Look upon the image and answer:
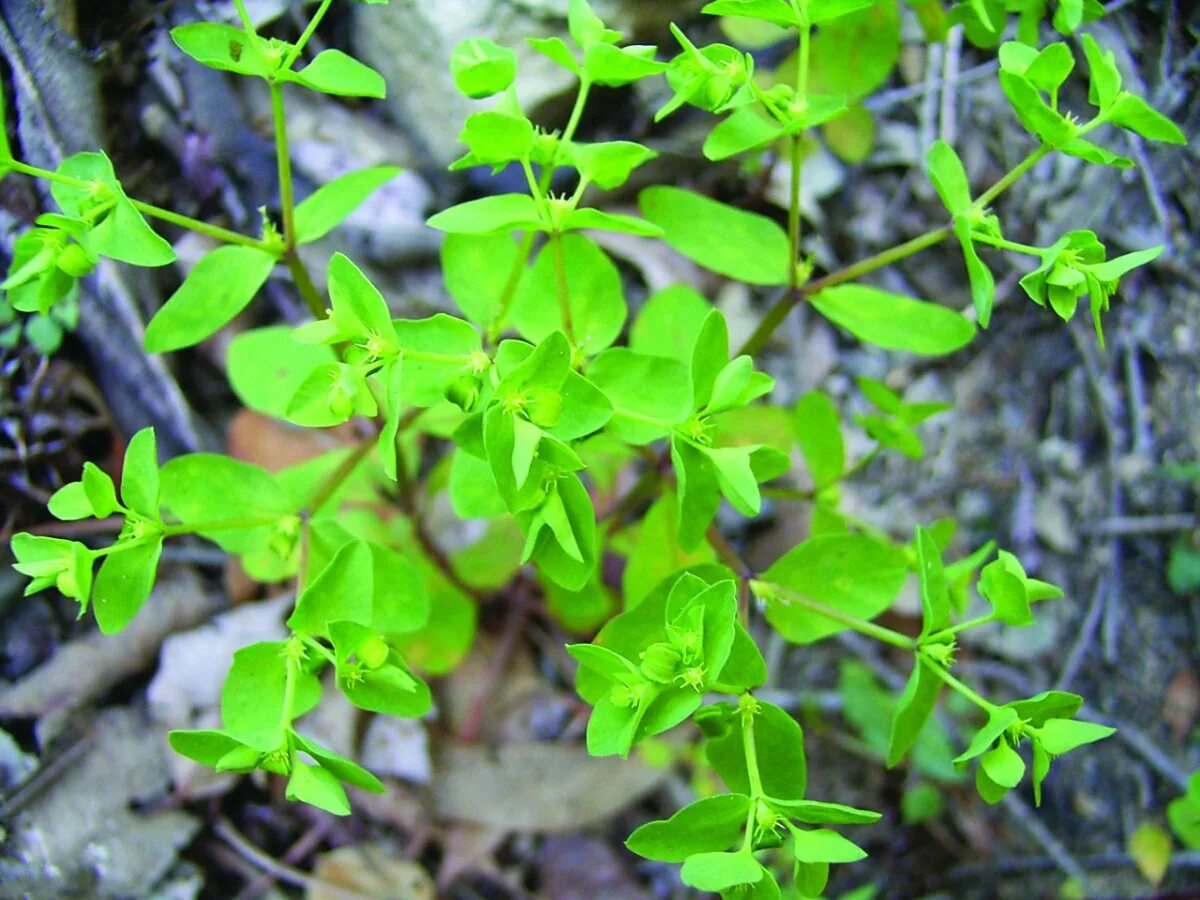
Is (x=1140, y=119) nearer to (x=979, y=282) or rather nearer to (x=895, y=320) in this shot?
(x=979, y=282)

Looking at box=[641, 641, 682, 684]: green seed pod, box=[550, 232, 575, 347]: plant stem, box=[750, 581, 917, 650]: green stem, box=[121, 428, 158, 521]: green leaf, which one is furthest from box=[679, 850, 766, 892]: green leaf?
box=[121, 428, 158, 521]: green leaf

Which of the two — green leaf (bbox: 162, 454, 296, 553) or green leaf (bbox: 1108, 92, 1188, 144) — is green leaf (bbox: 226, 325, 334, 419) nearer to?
green leaf (bbox: 162, 454, 296, 553)

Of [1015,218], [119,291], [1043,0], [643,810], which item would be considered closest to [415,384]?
[119,291]

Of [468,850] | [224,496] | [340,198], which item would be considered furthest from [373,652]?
[468,850]

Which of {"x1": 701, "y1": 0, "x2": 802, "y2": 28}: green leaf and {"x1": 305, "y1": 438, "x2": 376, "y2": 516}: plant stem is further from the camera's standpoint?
{"x1": 305, "y1": 438, "x2": 376, "y2": 516}: plant stem

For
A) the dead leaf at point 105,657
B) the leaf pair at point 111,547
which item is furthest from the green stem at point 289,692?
the dead leaf at point 105,657

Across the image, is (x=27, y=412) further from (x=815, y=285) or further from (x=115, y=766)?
(x=815, y=285)

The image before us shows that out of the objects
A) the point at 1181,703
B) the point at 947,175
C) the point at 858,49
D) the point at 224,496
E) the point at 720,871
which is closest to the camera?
the point at 720,871

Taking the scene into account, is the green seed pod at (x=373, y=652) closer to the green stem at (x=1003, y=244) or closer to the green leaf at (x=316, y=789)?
the green leaf at (x=316, y=789)
